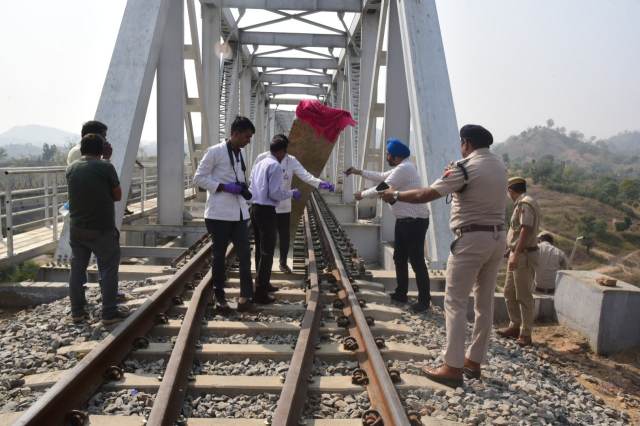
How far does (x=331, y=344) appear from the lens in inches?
160

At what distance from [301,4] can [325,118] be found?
26.6 feet

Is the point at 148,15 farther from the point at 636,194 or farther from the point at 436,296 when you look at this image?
the point at 636,194

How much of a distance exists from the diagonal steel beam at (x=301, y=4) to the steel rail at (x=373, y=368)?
35.9 feet

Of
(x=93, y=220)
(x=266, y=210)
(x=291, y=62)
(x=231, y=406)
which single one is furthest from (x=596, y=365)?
(x=291, y=62)

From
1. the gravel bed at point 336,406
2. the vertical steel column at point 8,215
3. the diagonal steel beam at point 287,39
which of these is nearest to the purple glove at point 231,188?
the gravel bed at point 336,406

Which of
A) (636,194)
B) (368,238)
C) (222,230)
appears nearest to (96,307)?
(222,230)

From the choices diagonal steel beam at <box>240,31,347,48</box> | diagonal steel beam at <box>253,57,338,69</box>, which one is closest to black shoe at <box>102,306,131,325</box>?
diagonal steel beam at <box>240,31,347,48</box>

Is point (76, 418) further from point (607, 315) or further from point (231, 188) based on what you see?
point (607, 315)

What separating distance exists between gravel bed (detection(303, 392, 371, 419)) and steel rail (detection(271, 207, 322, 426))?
77mm

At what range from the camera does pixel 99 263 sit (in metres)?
4.63

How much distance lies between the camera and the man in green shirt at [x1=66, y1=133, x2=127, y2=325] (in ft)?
14.6

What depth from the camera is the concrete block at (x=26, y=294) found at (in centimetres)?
564

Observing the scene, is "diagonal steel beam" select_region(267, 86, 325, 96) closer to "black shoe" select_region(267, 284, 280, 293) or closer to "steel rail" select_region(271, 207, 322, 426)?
"black shoe" select_region(267, 284, 280, 293)

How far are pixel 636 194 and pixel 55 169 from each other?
67.8 meters
